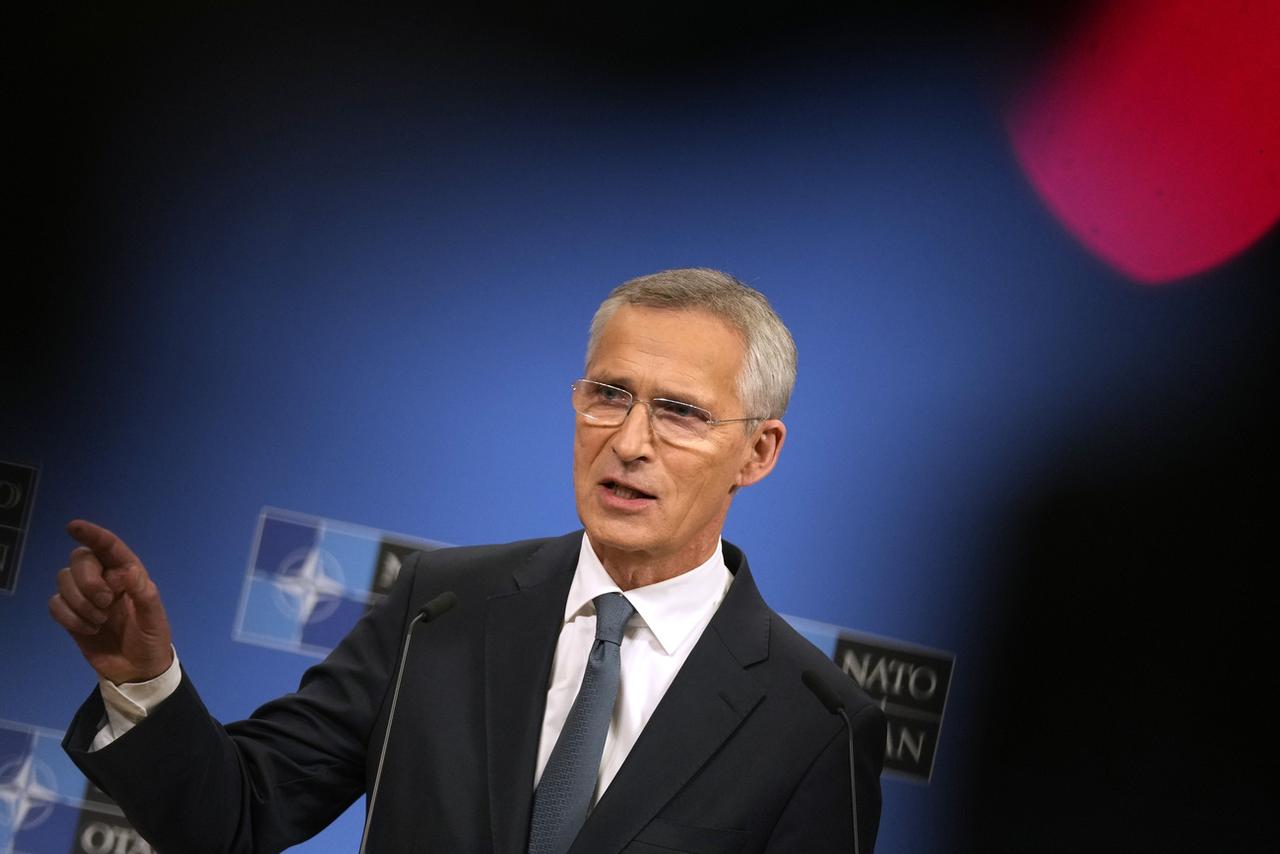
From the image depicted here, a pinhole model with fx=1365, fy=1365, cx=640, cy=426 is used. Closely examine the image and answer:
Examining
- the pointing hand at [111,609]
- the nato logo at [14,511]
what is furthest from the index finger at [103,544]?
the nato logo at [14,511]

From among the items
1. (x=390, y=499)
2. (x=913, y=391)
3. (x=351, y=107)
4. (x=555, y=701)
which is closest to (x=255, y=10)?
(x=351, y=107)

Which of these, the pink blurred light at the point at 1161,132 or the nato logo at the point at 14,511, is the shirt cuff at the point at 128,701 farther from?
the pink blurred light at the point at 1161,132

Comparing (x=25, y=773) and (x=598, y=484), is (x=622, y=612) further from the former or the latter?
(x=25, y=773)

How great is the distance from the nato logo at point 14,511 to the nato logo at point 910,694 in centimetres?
184

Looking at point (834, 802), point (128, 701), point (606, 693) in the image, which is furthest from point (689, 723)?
point (128, 701)

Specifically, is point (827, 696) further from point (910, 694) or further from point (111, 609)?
point (910, 694)

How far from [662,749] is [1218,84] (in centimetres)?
204

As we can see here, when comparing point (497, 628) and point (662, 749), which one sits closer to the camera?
point (662, 749)

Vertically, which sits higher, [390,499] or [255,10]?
[255,10]

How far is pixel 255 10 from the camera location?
3.15 metres

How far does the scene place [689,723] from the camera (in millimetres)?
1867

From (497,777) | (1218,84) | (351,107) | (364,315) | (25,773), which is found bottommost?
(25,773)

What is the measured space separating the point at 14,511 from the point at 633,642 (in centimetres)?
183

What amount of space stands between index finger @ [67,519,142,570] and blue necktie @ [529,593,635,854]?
24.4 inches
